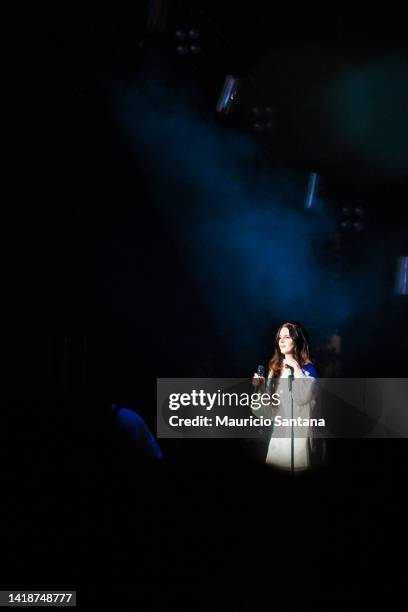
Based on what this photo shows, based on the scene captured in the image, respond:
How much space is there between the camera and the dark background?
8.00 ft

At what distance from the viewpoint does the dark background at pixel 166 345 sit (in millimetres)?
2438

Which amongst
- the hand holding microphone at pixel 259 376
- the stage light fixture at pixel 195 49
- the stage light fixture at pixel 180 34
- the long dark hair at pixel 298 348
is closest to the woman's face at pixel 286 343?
the long dark hair at pixel 298 348

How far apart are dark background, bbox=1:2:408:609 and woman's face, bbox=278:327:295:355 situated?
852 millimetres

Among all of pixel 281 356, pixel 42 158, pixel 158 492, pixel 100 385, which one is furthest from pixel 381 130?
pixel 158 492

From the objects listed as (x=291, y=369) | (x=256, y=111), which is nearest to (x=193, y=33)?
(x=256, y=111)

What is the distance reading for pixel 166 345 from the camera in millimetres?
5172

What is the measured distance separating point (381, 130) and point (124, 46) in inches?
106

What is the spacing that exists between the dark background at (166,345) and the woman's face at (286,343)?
852mm

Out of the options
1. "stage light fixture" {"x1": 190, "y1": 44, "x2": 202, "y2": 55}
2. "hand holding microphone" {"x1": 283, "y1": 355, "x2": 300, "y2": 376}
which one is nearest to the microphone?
"hand holding microphone" {"x1": 283, "y1": 355, "x2": 300, "y2": 376}

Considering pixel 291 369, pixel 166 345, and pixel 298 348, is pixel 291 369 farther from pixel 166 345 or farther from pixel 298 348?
pixel 166 345

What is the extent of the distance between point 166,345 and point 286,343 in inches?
64.6

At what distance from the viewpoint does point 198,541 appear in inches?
98.7

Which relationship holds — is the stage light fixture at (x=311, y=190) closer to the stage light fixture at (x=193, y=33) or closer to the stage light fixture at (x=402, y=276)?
the stage light fixture at (x=402, y=276)

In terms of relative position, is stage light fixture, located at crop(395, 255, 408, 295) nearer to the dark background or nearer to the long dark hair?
the dark background
